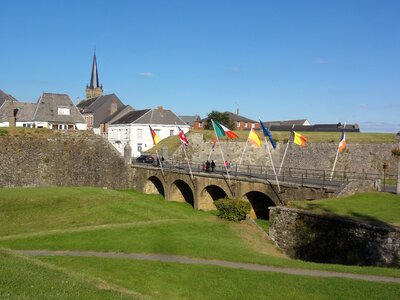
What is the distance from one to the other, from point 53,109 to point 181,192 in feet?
64.3

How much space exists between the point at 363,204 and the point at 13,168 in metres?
27.6

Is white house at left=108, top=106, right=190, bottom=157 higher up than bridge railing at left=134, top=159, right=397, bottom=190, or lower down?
higher up

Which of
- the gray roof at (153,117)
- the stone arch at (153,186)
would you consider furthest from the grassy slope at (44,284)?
the gray roof at (153,117)

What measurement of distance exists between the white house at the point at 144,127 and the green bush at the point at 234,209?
34873mm

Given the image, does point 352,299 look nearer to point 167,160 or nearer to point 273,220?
point 273,220

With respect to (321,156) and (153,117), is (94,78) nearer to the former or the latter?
(153,117)

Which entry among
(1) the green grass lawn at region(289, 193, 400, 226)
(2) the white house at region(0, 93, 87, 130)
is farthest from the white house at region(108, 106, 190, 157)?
(1) the green grass lawn at region(289, 193, 400, 226)

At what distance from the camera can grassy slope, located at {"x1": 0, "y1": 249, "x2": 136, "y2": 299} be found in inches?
327

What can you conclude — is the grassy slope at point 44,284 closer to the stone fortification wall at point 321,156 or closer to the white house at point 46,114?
the stone fortification wall at point 321,156

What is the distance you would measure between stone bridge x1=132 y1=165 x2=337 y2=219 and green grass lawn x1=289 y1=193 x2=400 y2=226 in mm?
1595

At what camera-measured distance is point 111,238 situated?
1808 centimetres

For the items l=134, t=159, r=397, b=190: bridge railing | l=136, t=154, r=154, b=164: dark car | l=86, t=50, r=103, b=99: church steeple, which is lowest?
l=134, t=159, r=397, b=190: bridge railing

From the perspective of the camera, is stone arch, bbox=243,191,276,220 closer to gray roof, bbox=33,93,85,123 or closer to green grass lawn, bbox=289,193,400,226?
green grass lawn, bbox=289,193,400,226

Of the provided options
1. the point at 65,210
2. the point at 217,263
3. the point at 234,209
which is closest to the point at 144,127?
the point at 65,210
